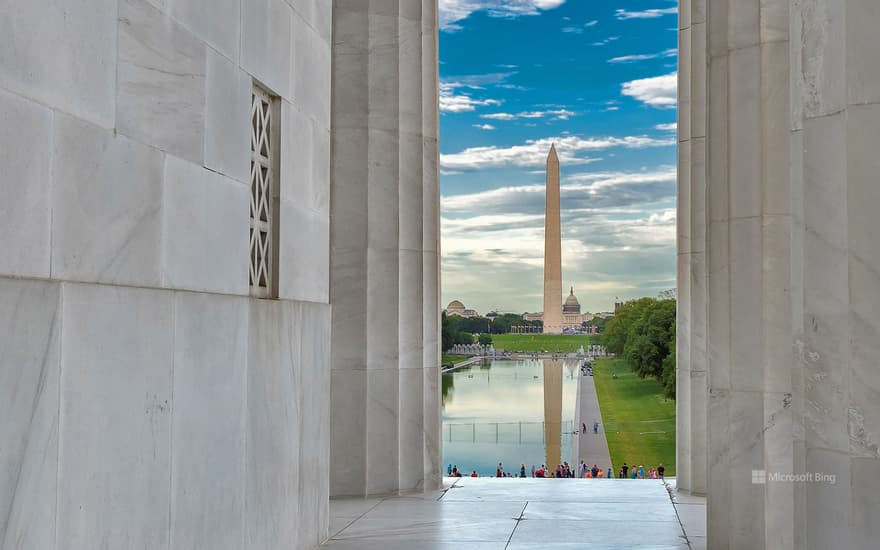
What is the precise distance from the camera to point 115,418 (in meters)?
13.2

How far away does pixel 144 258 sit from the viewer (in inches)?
554

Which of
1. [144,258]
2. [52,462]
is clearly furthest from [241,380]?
[52,462]

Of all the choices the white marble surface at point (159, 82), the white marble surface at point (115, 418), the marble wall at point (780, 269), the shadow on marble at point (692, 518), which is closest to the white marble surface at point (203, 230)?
the white marble surface at point (159, 82)

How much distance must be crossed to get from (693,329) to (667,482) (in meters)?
5.80

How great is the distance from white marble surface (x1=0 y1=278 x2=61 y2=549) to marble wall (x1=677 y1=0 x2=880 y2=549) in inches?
358

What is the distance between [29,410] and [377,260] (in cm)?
2151

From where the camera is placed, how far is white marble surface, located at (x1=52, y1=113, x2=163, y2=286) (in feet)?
39.8

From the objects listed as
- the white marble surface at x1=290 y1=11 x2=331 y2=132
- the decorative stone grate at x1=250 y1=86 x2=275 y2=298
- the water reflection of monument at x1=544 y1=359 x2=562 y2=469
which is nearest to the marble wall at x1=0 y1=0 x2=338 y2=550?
the white marble surface at x1=290 y1=11 x2=331 y2=132

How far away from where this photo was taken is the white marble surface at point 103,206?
12141mm

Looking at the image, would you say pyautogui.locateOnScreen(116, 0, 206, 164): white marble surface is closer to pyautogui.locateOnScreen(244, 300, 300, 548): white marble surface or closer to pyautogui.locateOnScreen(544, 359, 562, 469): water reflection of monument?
pyautogui.locateOnScreen(244, 300, 300, 548): white marble surface

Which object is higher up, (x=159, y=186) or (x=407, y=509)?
(x=159, y=186)

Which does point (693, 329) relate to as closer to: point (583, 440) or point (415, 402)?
point (415, 402)

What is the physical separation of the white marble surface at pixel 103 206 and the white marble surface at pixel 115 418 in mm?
308

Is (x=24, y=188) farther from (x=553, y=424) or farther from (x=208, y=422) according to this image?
(x=553, y=424)
